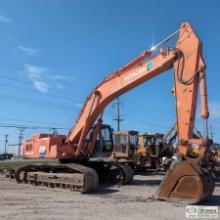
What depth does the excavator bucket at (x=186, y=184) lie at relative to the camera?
10.6 m

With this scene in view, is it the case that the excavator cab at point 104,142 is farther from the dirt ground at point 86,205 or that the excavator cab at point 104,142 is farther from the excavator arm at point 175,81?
the dirt ground at point 86,205

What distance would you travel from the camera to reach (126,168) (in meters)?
16.2

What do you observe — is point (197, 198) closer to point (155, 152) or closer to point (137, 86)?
point (137, 86)

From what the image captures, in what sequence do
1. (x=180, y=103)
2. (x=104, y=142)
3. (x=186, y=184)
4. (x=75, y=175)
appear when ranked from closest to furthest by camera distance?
1. (x=186, y=184)
2. (x=180, y=103)
3. (x=75, y=175)
4. (x=104, y=142)

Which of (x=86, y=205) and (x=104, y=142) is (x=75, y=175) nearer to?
(x=104, y=142)

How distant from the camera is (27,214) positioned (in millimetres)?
9188

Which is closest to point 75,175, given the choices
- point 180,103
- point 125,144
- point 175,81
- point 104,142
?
point 104,142

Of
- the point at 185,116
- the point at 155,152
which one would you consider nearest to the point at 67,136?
the point at 185,116

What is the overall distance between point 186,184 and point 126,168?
5557mm

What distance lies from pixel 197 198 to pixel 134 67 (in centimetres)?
585

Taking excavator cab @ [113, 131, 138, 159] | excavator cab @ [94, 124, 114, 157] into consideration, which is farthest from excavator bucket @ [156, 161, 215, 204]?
excavator cab @ [113, 131, 138, 159]

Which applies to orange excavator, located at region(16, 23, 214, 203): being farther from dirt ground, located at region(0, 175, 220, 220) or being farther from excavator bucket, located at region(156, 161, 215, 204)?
dirt ground, located at region(0, 175, 220, 220)

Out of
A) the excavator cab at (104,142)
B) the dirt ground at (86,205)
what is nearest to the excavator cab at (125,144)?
the excavator cab at (104,142)

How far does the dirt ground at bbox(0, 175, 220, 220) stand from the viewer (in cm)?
913
